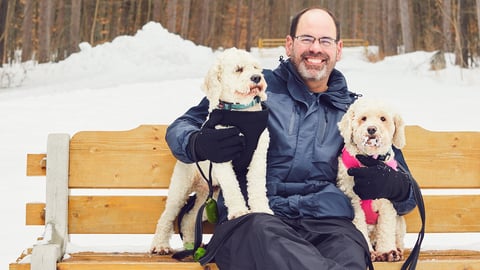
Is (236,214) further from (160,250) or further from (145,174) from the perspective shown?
(145,174)

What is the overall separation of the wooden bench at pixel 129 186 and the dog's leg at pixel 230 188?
0.42 m

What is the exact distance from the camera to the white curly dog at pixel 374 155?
9.49 feet

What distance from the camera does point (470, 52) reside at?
12.7m

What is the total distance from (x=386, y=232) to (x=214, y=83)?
1.14m

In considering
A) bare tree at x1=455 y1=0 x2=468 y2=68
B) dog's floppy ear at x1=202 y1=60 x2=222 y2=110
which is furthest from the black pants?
bare tree at x1=455 y1=0 x2=468 y2=68

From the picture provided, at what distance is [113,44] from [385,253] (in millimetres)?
13636

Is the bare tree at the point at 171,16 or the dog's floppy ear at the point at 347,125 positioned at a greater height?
the bare tree at the point at 171,16

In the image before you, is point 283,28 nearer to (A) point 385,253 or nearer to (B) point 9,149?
(B) point 9,149

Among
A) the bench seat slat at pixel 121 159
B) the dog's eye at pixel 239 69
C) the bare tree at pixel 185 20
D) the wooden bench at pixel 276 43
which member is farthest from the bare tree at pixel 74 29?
the dog's eye at pixel 239 69

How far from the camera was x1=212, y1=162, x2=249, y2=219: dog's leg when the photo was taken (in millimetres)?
2854

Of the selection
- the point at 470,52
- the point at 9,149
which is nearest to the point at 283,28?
the point at 470,52

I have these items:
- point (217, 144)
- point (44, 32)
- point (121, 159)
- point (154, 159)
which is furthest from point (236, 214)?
point (44, 32)

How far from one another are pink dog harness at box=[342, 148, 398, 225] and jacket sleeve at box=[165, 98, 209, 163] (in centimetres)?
77

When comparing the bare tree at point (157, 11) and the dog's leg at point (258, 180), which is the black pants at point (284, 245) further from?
the bare tree at point (157, 11)
